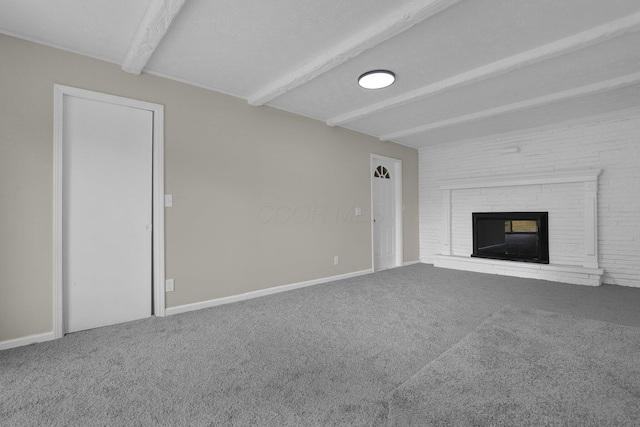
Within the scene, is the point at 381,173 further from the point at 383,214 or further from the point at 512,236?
the point at 512,236

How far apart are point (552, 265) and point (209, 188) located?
5073 mm

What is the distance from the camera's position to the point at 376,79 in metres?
2.99

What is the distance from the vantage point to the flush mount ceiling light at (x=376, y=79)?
291cm

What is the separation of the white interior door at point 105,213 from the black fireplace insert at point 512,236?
5.30m

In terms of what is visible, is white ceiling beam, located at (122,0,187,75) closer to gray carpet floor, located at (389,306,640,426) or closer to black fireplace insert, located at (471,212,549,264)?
gray carpet floor, located at (389,306,640,426)

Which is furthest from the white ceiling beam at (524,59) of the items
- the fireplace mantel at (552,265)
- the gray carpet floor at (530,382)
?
the fireplace mantel at (552,265)

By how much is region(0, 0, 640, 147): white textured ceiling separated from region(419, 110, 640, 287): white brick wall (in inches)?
26.7

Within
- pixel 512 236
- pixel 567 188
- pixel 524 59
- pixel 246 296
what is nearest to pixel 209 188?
pixel 246 296

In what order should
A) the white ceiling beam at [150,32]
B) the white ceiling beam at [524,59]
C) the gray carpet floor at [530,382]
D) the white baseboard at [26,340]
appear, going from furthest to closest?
the white baseboard at [26,340] < the white ceiling beam at [524,59] < the white ceiling beam at [150,32] < the gray carpet floor at [530,382]

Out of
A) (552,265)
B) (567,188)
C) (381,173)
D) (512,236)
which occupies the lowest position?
(552,265)

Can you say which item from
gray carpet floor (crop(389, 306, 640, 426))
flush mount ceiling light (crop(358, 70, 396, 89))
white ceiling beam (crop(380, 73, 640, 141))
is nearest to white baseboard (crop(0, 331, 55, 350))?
gray carpet floor (crop(389, 306, 640, 426))

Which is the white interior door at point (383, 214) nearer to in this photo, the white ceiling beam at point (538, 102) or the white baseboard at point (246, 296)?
the white ceiling beam at point (538, 102)

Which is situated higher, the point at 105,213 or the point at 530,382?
the point at 105,213

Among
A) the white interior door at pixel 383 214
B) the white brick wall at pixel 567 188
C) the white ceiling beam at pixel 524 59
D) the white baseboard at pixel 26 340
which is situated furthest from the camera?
the white interior door at pixel 383 214
